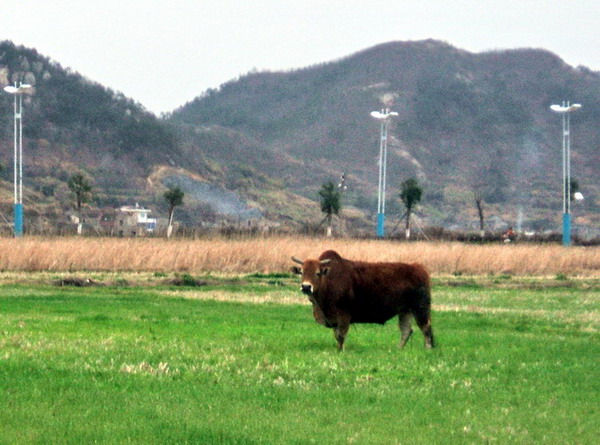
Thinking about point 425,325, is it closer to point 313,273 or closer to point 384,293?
point 384,293

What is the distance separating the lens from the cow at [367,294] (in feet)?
58.5

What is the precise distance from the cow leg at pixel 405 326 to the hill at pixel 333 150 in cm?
6896

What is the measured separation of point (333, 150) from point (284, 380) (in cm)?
16258

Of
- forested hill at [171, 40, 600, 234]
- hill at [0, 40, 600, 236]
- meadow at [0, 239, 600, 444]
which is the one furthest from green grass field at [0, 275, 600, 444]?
forested hill at [171, 40, 600, 234]

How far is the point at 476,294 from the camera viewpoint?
3325 cm

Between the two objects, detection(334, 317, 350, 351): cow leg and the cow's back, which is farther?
the cow's back

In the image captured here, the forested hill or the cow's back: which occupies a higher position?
the forested hill

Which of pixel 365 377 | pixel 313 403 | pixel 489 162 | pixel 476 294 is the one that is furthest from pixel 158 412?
pixel 489 162

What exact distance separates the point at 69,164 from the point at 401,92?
292 feet

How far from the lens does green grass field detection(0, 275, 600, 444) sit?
10.5 meters

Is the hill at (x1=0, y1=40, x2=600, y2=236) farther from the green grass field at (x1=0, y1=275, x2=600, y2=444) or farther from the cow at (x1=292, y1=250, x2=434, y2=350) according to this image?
the cow at (x1=292, y1=250, x2=434, y2=350)

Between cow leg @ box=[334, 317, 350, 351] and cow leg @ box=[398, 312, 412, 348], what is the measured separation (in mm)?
956

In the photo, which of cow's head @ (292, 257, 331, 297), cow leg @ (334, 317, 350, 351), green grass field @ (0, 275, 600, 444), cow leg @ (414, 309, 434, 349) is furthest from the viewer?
cow leg @ (414, 309, 434, 349)

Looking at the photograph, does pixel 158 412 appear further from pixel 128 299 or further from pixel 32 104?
pixel 32 104
